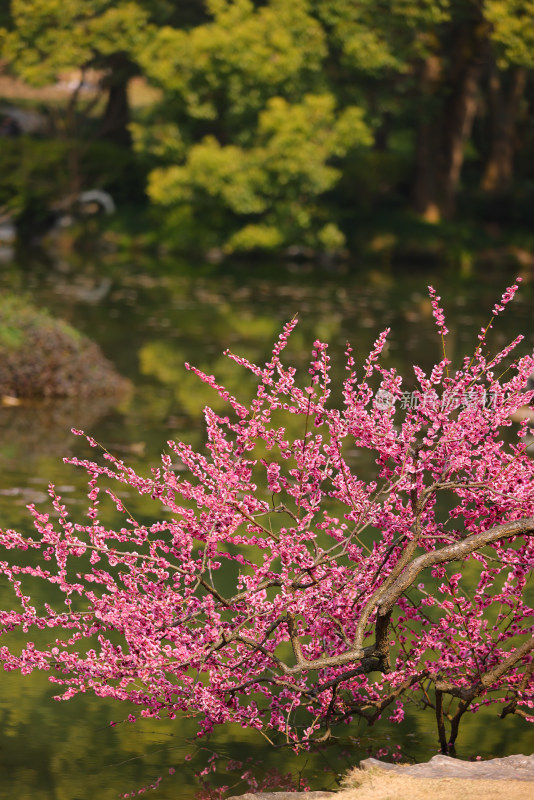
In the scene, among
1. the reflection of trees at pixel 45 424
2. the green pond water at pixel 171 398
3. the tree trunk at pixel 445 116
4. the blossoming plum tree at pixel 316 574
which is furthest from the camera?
the tree trunk at pixel 445 116

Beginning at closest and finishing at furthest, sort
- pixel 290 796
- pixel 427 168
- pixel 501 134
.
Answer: pixel 290 796 < pixel 427 168 < pixel 501 134

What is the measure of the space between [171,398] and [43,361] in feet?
6.44

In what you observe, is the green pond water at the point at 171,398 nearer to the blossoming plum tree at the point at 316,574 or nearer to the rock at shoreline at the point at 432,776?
the blossoming plum tree at the point at 316,574

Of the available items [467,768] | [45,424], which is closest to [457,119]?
[45,424]

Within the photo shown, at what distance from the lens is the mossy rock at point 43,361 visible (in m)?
16.2

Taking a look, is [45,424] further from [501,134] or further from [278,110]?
[501,134]

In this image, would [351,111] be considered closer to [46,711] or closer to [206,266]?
[206,266]

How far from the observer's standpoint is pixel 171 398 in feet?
57.3

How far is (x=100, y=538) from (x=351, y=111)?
34150 millimetres

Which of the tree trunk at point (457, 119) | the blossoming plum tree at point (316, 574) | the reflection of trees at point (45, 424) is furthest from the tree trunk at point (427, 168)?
the blossoming plum tree at point (316, 574)

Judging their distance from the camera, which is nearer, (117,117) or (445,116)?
(445,116)

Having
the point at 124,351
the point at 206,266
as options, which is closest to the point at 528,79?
the point at 206,266

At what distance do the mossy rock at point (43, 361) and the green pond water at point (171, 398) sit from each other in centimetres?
35

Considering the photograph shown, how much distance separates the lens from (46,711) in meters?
7.34
